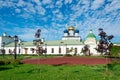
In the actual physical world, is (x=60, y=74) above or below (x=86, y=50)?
below

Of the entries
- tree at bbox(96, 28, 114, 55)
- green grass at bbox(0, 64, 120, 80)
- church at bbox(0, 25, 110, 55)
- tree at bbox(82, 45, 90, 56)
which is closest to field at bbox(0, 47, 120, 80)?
green grass at bbox(0, 64, 120, 80)

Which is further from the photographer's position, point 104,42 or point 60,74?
point 104,42

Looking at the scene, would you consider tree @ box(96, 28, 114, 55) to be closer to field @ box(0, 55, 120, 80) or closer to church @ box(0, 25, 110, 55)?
field @ box(0, 55, 120, 80)

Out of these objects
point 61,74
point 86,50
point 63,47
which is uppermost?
point 63,47

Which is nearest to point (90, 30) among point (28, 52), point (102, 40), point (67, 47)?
point (67, 47)

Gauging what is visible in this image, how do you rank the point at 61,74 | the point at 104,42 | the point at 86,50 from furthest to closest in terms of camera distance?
the point at 86,50
the point at 104,42
the point at 61,74

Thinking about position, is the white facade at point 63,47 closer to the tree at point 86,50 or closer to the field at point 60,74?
the tree at point 86,50

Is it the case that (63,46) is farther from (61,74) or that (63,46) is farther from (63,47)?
(61,74)

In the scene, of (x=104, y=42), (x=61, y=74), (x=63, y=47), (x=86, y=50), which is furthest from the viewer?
(x=63, y=47)

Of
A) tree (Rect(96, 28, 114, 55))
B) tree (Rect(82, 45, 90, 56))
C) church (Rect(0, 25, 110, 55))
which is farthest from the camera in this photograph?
church (Rect(0, 25, 110, 55))

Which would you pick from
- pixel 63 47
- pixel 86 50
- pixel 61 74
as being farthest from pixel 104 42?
pixel 63 47

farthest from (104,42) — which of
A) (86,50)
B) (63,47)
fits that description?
(63,47)

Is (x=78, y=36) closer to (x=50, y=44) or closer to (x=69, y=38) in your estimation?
(x=69, y=38)

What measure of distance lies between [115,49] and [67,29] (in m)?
56.1
